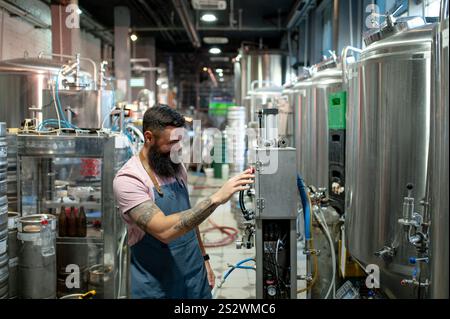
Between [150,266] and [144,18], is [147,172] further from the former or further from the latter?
[144,18]

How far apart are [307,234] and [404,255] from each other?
0.47 metres

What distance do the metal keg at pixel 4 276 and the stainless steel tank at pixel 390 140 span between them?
2.08m

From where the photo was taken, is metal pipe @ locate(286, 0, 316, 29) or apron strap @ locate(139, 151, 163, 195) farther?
metal pipe @ locate(286, 0, 316, 29)

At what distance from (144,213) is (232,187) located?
1.21 feet

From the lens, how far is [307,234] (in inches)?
71.0

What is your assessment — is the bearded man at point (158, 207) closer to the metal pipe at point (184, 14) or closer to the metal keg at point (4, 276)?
the metal keg at point (4, 276)

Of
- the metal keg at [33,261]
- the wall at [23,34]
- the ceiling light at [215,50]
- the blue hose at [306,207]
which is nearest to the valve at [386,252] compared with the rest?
the blue hose at [306,207]

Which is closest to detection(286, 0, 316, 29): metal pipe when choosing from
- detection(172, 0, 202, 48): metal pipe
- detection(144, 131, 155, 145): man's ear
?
detection(172, 0, 202, 48): metal pipe

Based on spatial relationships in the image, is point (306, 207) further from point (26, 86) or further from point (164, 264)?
point (26, 86)

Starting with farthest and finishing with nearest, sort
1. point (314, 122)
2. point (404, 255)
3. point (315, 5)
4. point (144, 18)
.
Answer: point (144, 18)
point (315, 5)
point (314, 122)
point (404, 255)

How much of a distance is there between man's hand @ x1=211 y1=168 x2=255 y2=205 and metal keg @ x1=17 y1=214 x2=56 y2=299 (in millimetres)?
1593

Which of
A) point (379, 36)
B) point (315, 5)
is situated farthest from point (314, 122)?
point (315, 5)

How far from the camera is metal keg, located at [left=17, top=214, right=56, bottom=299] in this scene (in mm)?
2518

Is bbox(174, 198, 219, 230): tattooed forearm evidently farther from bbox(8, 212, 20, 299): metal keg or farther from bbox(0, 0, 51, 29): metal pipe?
bbox(0, 0, 51, 29): metal pipe
